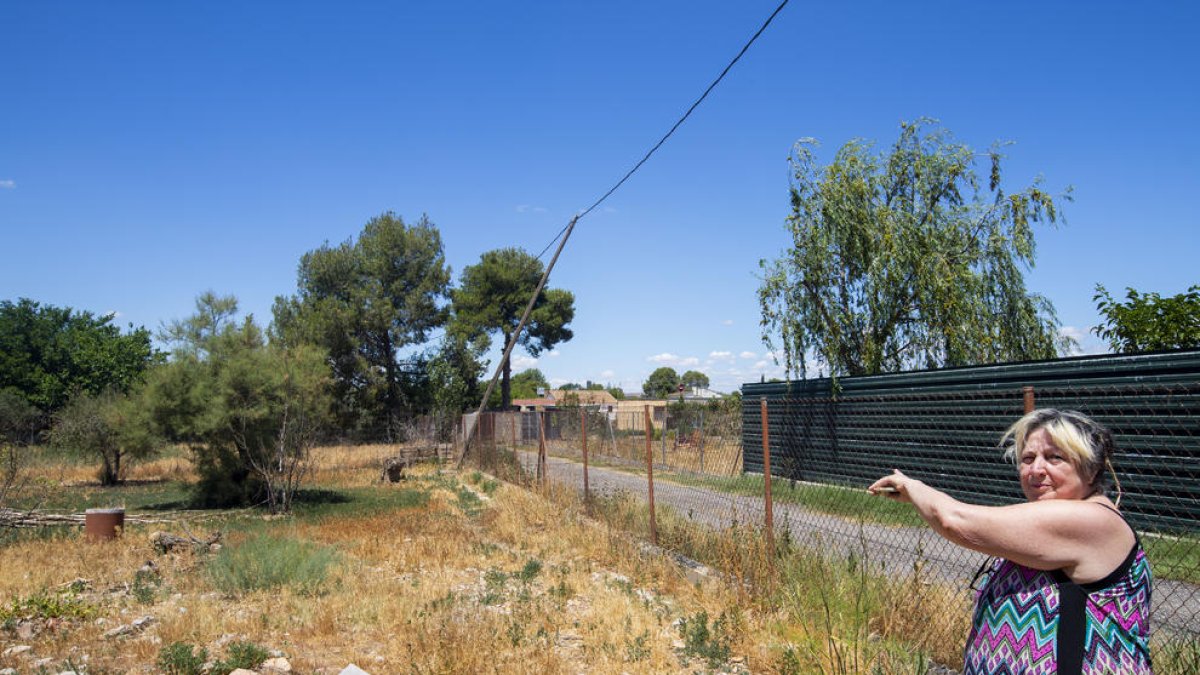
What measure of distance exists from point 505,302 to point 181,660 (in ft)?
159

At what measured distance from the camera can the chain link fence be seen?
550 cm

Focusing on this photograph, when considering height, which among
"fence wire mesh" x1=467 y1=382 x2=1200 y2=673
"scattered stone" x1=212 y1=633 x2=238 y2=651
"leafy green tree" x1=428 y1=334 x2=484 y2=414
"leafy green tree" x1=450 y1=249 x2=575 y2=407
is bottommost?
"scattered stone" x1=212 y1=633 x2=238 y2=651

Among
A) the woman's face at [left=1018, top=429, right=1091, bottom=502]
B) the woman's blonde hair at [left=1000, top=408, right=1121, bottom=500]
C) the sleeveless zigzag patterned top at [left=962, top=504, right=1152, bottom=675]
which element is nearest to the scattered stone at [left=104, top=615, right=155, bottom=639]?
the sleeveless zigzag patterned top at [left=962, top=504, right=1152, bottom=675]

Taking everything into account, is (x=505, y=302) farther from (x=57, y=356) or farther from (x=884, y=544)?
(x=884, y=544)

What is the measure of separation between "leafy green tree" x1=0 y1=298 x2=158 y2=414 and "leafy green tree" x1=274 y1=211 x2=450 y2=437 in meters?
13.0

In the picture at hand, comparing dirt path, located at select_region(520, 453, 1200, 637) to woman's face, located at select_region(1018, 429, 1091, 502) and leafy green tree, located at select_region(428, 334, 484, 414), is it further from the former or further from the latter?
leafy green tree, located at select_region(428, 334, 484, 414)

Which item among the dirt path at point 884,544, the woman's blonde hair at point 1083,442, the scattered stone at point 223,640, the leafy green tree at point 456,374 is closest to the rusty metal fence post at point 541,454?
the dirt path at point 884,544

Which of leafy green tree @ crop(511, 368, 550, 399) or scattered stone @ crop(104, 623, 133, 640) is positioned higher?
leafy green tree @ crop(511, 368, 550, 399)

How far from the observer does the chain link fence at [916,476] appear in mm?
5500

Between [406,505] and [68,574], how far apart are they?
760 centimetres

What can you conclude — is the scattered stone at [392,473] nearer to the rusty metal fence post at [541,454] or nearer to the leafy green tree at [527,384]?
the rusty metal fence post at [541,454]

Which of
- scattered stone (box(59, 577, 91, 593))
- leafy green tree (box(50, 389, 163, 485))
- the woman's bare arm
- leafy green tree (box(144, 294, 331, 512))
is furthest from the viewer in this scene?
leafy green tree (box(50, 389, 163, 485))

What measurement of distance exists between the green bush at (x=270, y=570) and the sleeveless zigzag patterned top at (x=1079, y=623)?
7461mm

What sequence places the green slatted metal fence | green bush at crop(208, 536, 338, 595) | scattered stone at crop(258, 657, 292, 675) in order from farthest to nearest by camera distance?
1. green bush at crop(208, 536, 338, 595)
2. the green slatted metal fence
3. scattered stone at crop(258, 657, 292, 675)
